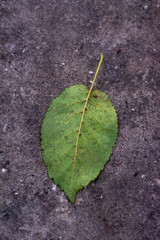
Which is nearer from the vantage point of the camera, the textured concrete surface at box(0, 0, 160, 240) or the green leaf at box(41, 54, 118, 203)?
the green leaf at box(41, 54, 118, 203)

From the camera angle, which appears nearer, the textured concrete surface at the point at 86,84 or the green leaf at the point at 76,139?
the green leaf at the point at 76,139

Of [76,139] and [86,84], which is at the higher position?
[86,84]

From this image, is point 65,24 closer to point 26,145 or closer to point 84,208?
point 26,145

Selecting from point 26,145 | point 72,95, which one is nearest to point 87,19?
point 72,95

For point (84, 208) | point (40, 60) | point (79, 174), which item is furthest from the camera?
point (40, 60)
